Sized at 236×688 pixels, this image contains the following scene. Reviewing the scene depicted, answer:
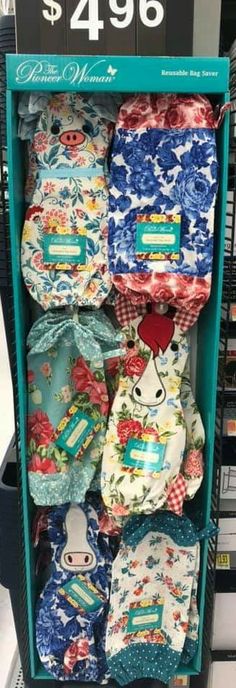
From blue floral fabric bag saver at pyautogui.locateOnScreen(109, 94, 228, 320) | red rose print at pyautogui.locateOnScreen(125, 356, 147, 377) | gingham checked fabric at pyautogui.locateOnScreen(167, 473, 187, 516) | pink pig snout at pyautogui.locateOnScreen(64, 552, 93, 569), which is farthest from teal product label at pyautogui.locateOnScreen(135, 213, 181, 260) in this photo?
pink pig snout at pyautogui.locateOnScreen(64, 552, 93, 569)

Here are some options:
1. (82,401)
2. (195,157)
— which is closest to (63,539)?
(82,401)

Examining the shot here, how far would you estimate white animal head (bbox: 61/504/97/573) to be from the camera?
5.11 ft

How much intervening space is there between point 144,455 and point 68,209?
0.55m

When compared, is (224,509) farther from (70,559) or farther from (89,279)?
(89,279)

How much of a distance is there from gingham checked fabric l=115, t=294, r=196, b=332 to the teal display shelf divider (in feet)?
0.16

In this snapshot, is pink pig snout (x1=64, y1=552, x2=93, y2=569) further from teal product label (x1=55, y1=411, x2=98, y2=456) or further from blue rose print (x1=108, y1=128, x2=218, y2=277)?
blue rose print (x1=108, y1=128, x2=218, y2=277)

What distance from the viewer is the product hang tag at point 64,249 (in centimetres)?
134

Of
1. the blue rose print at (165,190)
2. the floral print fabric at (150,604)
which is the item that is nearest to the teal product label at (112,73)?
the blue rose print at (165,190)

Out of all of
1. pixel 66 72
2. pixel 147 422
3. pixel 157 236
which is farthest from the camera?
pixel 147 422

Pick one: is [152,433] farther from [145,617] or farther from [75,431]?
[145,617]

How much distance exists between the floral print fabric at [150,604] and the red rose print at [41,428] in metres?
0.28

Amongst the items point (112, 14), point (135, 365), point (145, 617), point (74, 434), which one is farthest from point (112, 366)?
point (112, 14)

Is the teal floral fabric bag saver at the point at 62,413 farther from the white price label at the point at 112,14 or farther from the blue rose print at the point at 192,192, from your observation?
the white price label at the point at 112,14

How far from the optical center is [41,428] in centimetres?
144
